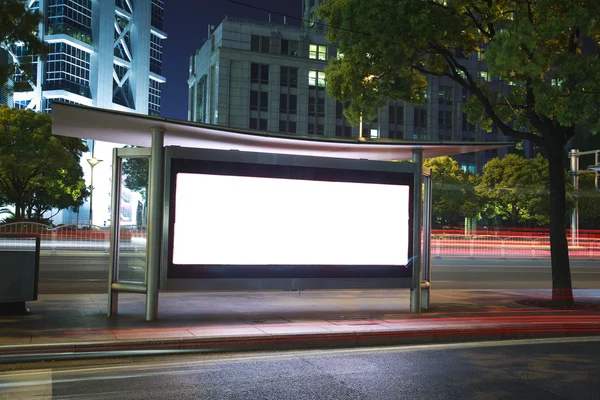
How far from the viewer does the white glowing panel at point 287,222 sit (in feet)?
35.8

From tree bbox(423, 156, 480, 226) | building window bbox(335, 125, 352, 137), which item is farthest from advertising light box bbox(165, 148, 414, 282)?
building window bbox(335, 125, 352, 137)

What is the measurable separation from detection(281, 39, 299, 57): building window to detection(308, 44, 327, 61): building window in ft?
6.02

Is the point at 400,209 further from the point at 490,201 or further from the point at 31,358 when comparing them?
the point at 490,201

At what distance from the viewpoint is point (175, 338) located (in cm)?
882

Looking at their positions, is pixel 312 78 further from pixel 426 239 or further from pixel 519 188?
pixel 426 239

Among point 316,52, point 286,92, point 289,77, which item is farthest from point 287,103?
point 316,52

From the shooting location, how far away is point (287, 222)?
11.7 meters

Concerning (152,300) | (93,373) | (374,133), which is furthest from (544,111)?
(374,133)

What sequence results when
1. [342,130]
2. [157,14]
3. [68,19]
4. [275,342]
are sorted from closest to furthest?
1. [275,342]
2. [342,130]
3. [68,19]
4. [157,14]

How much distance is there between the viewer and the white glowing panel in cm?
1090

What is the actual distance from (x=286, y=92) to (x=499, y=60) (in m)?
63.5

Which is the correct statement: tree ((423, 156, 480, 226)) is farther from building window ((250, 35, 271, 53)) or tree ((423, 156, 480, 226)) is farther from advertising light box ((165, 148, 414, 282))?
advertising light box ((165, 148, 414, 282))

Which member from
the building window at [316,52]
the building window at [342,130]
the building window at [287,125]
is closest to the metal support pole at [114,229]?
the building window at [287,125]

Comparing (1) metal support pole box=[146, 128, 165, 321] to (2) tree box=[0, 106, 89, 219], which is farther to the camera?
(2) tree box=[0, 106, 89, 219]
